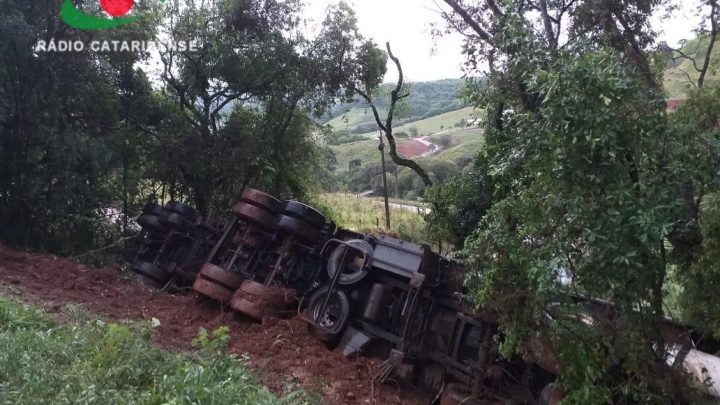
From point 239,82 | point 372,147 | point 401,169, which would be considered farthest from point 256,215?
point 372,147

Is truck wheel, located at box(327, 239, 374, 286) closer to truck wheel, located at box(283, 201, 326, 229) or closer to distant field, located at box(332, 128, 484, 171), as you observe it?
truck wheel, located at box(283, 201, 326, 229)

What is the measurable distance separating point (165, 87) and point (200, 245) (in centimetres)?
476

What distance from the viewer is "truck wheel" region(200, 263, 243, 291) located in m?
7.30

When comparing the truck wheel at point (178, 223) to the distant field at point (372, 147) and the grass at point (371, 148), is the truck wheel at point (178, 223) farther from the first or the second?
the distant field at point (372, 147)

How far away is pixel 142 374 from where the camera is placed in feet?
14.1

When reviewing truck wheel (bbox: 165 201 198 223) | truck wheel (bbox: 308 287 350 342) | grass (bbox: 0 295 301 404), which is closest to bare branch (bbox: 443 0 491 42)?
truck wheel (bbox: 308 287 350 342)

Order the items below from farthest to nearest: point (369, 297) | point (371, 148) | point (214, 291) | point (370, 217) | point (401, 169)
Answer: point (371, 148) → point (401, 169) → point (370, 217) → point (214, 291) → point (369, 297)

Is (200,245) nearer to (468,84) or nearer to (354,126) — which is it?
(468,84)

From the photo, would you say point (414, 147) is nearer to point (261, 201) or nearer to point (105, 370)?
point (261, 201)

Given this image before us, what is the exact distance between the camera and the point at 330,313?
6.75 meters

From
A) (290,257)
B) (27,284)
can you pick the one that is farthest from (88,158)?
(290,257)

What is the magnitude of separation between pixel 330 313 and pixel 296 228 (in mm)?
1194

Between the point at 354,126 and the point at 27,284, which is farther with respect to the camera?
the point at 354,126

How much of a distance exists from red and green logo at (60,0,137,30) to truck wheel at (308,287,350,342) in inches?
259
